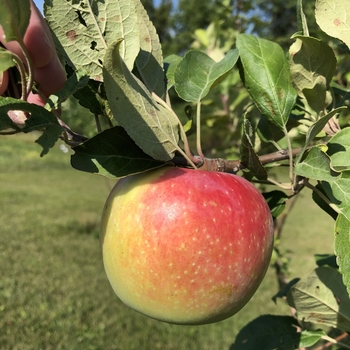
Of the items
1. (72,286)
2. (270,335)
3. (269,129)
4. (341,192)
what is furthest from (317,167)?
(72,286)

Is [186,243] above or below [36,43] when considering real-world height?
below

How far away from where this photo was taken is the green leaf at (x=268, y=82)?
0.66 metres

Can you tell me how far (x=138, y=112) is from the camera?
0.49 meters

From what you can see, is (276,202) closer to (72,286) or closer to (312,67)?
(312,67)

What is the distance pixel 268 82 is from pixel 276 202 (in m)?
0.22

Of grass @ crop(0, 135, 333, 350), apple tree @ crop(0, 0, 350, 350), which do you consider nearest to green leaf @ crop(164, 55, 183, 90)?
apple tree @ crop(0, 0, 350, 350)

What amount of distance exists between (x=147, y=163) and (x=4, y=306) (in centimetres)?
223

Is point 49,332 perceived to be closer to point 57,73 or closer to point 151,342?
point 151,342

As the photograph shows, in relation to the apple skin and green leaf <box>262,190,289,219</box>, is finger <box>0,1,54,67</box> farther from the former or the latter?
green leaf <box>262,190,289,219</box>

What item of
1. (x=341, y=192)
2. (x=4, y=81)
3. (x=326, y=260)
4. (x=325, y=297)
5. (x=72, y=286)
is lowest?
(x=72, y=286)

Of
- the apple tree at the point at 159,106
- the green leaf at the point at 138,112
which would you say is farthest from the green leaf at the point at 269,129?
the green leaf at the point at 138,112

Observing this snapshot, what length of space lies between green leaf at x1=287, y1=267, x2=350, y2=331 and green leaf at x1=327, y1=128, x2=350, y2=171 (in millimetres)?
296

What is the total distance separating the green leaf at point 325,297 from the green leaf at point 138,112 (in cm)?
45

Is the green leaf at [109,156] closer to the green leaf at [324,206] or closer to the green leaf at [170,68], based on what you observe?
the green leaf at [170,68]
